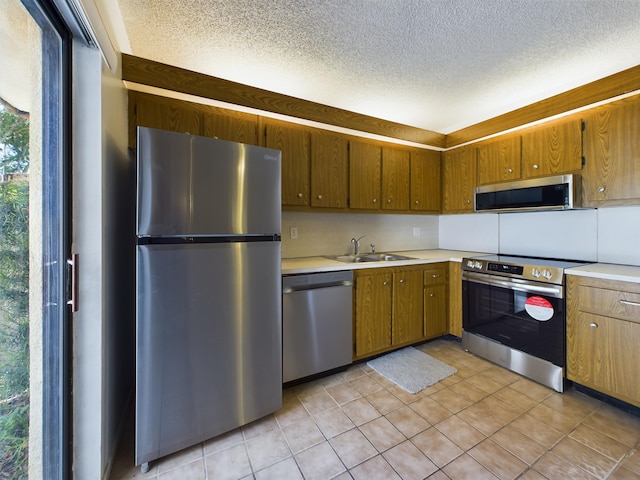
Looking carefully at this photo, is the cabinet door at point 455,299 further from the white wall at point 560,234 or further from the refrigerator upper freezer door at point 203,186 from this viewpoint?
the refrigerator upper freezer door at point 203,186

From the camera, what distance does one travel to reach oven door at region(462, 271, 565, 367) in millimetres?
2053

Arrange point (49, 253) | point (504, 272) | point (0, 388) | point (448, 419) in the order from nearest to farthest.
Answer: point (0, 388) → point (49, 253) → point (448, 419) → point (504, 272)

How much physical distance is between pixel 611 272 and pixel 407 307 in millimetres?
1434

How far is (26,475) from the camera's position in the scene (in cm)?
95

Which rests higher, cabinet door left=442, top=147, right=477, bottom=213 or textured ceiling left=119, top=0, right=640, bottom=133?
textured ceiling left=119, top=0, right=640, bottom=133

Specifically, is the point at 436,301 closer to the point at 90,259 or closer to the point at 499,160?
the point at 499,160

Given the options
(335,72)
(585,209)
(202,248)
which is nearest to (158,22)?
(335,72)

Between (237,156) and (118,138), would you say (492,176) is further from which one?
(118,138)

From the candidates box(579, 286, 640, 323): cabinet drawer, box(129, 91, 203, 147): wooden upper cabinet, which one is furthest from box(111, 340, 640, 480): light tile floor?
box(129, 91, 203, 147): wooden upper cabinet

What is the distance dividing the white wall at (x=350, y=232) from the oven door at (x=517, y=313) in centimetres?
94

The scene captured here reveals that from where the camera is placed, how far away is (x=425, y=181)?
3.22 m

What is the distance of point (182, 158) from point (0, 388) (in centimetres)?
109

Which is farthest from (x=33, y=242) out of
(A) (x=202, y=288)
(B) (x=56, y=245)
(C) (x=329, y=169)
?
(C) (x=329, y=169)

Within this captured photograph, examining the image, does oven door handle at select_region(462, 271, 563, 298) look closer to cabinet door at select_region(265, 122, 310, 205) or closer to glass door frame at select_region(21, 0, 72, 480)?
cabinet door at select_region(265, 122, 310, 205)
